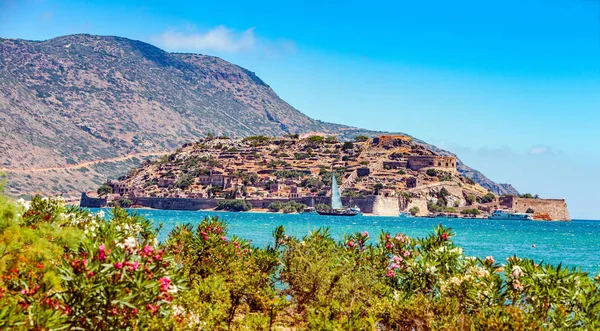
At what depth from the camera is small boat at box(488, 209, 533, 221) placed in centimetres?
13100

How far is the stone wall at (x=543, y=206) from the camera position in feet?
446

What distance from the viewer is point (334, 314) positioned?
9.12 metres

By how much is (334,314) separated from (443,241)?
152 inches

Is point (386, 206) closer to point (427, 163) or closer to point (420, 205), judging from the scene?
point (420, 205)

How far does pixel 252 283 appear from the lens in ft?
37.6

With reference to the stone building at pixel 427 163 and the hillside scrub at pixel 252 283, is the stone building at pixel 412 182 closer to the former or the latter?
the stone building at pixel 427 163

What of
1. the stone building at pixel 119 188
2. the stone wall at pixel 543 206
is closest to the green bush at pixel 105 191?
the stone building at pixel 119 188

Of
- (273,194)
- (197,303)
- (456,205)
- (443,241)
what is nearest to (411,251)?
(443,241)

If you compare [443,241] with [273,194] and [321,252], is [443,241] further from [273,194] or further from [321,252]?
[273,194]

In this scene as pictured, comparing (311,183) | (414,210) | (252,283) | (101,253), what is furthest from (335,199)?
(101,253)

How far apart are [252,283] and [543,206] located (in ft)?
438

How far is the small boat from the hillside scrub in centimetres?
12138

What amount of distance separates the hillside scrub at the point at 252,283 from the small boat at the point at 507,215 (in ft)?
398

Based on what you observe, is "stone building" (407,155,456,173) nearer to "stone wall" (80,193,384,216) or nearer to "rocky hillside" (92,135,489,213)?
"rocky hillside" (92,135,489,213)
